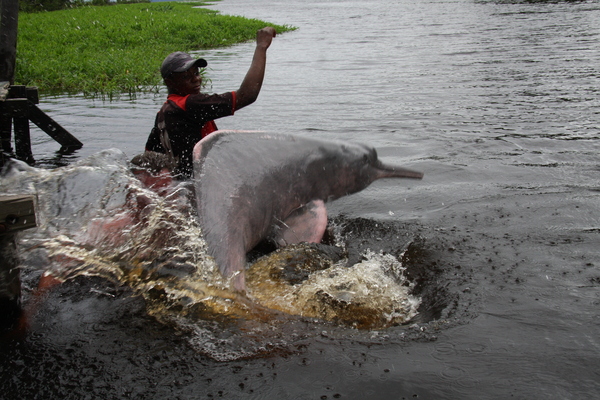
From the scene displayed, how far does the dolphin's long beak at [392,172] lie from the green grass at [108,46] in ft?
25.8

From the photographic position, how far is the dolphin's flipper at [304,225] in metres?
4.00

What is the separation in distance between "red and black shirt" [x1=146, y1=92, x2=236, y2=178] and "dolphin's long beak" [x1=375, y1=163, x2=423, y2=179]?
1.29 meters

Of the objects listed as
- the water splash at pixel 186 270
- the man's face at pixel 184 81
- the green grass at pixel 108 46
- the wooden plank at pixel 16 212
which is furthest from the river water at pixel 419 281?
the green grass at pixel 108 46

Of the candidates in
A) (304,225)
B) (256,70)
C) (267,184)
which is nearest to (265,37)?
(256,70)

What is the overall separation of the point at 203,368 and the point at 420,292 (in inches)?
60.0

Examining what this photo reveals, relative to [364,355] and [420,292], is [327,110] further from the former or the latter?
[364,355]

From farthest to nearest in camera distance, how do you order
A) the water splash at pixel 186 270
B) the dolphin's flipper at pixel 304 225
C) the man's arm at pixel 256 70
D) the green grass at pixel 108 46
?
the green grass at pixel 108 46 → the man's arm at pixel 256 70 → the dolphin's flipper at pixel 304 225 → the water splash at pixel 186 270

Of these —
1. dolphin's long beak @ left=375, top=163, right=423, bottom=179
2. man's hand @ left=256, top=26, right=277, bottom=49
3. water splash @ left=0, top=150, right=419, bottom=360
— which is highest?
man's hand @ left=256, top=26, right=277, bottom=49

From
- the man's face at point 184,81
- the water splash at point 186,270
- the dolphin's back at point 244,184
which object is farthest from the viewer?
the man's face at point 184,81

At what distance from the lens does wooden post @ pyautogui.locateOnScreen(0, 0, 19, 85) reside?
21.0 ft

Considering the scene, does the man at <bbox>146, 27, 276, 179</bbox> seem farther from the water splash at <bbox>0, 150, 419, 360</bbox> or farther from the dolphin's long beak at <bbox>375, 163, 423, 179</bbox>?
the dolphin's long beak at <bbox>375, 163, 423, 179</bbox>

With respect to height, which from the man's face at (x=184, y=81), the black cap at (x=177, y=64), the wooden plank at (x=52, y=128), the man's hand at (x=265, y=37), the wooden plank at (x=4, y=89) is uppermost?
the man's hand at (x=265, y=37)

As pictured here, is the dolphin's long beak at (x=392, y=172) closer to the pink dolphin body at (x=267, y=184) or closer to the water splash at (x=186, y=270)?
the pink dolphin body at (x=267, y=184)

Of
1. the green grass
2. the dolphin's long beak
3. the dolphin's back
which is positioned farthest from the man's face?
the green grass
